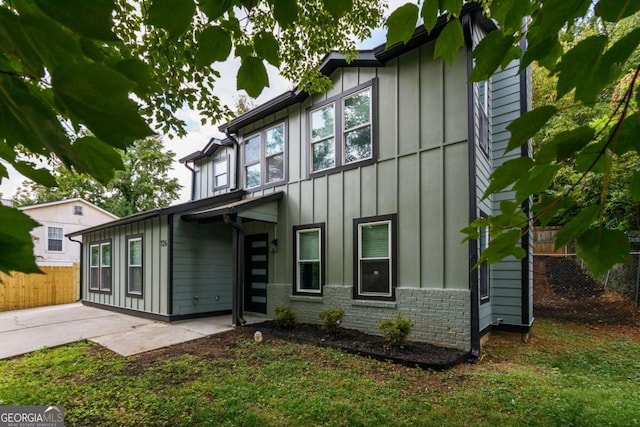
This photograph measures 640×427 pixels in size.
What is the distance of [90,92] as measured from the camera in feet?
1.38

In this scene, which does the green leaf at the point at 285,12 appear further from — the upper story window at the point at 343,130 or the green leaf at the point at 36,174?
the upper story window at the point at 343,130

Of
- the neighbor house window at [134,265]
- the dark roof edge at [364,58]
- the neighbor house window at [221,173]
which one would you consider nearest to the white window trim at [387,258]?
the dark roof edge at [364,58]

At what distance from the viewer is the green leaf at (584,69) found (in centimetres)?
69

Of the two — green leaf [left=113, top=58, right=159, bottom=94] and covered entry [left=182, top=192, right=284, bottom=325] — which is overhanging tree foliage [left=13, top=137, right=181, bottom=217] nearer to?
covered entry [left=182, top=192, right=284, bottom=325]

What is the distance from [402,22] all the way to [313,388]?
13.4 feet

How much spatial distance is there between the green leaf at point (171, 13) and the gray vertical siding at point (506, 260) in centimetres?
712

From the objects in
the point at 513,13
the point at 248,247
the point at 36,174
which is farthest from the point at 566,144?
the point at 248,247

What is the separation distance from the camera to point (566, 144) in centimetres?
77

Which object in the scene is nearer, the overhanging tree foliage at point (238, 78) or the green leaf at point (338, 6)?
the overhanging tree foliage at point (238, 78)

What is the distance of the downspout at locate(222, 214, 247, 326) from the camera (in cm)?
755

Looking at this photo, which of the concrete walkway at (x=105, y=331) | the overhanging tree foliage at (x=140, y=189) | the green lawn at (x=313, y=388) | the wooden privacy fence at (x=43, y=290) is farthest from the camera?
the overhanging tree foliage at (x=140, y=189)

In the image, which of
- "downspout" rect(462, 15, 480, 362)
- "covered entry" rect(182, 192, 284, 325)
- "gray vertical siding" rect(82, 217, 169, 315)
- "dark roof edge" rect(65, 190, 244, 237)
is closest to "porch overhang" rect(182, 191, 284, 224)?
"covered entry" rect(182, 192, 284, 325)

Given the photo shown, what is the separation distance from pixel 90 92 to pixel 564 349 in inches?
318

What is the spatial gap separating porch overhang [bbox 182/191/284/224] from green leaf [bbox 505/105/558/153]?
711 cm
